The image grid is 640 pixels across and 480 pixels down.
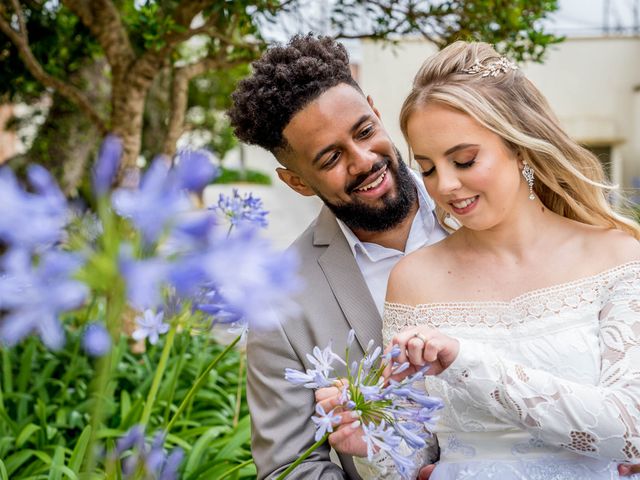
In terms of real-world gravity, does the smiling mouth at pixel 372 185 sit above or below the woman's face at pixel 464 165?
below

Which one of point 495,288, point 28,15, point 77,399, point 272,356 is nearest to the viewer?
point 495,288

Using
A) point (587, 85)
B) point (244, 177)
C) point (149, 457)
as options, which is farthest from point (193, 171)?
point (244, 177)

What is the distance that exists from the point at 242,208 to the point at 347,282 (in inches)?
17.6

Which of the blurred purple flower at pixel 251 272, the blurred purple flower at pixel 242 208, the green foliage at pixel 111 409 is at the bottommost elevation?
the green foliage at pixel 111 409

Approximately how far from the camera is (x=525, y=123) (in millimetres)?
1941

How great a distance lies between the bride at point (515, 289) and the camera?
1600 millimetres

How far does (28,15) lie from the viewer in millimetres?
4879

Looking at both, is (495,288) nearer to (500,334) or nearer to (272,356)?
(500,334)

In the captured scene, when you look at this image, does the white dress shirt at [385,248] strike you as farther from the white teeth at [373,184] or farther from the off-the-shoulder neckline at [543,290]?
the off-the-shoulder neckline at [543,290]

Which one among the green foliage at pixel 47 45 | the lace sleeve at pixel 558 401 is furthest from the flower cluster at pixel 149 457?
the green foliage at pixel 47 45

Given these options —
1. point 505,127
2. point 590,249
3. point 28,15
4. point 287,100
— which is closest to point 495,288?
point 590,249

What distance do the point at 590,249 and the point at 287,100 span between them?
1.02m

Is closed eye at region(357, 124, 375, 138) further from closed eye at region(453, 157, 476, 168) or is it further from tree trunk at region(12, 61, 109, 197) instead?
tree trunk at region(12, 61, 109, 197)

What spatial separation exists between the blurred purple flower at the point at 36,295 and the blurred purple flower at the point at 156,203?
56mm
